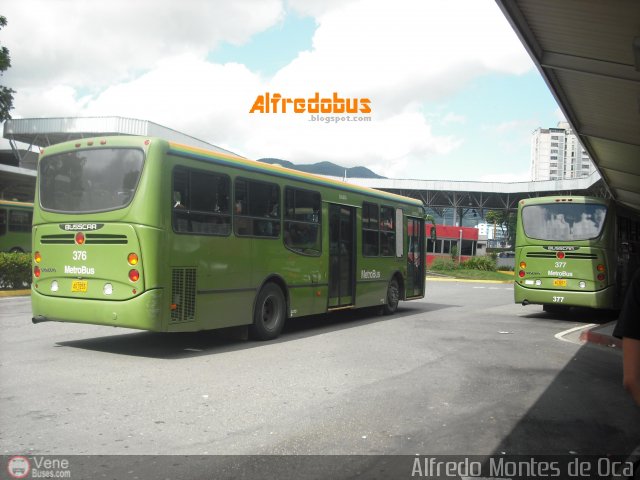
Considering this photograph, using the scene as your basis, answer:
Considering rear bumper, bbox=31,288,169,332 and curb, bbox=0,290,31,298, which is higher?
rear bumper, bbox=31,288,169,332

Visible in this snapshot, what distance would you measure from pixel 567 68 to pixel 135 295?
284 inches

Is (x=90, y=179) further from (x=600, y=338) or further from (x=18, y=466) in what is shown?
(x=600, y=338)

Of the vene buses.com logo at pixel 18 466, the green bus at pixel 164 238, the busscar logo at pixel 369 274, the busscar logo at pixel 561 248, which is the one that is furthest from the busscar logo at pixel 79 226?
the busscar logo at pixel 561 248

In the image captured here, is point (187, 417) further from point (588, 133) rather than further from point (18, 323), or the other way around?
point (588, 133)

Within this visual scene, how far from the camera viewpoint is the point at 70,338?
33.8 ft

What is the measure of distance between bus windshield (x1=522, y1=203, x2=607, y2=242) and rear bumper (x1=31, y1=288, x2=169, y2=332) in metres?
10.8

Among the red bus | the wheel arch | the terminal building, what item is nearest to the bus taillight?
the wheel arch

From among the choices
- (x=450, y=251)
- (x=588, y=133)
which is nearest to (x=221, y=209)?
(x=588, y=133)

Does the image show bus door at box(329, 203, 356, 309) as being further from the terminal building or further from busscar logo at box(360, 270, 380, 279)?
the terminal building

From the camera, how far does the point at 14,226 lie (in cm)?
2936

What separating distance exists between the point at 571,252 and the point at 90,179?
11.5 m

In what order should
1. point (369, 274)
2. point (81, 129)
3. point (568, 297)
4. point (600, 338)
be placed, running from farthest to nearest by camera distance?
1. point (81, 129)
2. point (568, 297)
3. point (369, 274)
4. point (600, 338)

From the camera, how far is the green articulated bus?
15.2 meters

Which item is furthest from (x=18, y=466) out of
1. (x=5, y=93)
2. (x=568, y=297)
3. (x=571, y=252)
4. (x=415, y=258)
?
(x=5, y=93)
